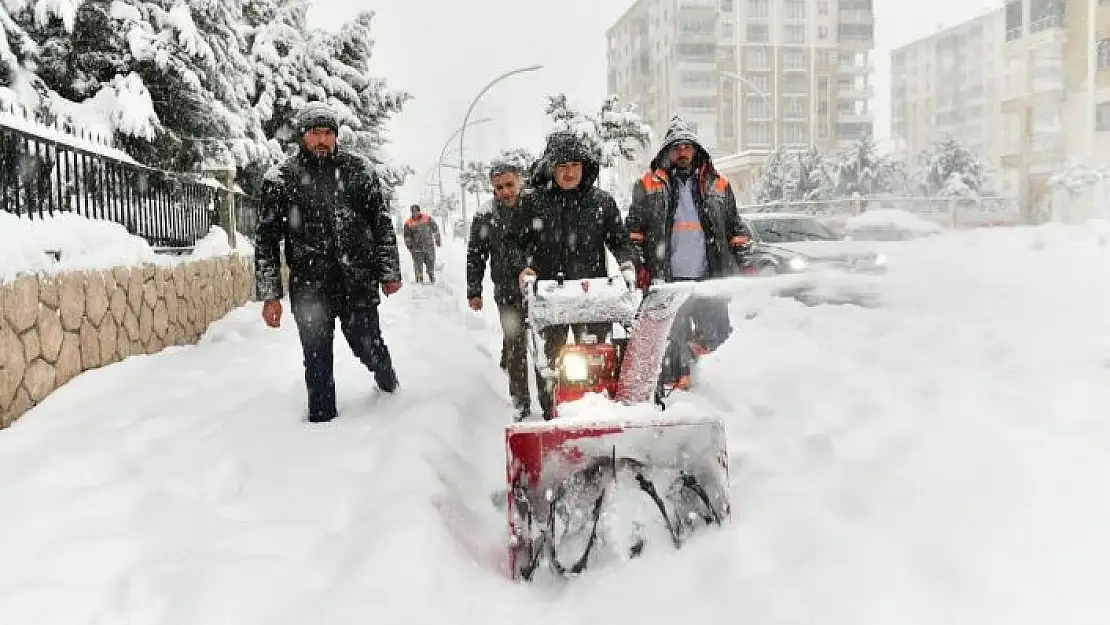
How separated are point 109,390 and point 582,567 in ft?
12.8

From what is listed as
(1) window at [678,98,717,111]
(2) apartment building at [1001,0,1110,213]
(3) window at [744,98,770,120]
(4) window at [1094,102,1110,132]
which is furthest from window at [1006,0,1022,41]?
(1) window at [678,98,717,111]

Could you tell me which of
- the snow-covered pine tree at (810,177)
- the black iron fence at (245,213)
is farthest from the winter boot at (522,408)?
the snow-covered pine tree at (810,177)

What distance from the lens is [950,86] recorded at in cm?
11131

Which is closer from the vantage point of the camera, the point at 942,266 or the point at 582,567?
the point at 582,567

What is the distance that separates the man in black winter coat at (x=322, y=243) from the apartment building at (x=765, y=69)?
76413 mm

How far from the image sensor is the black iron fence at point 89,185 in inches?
209

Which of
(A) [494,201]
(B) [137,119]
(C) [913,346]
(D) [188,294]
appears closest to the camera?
(A) [494,201]

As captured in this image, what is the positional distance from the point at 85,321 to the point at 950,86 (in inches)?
4831

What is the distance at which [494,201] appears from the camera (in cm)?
620

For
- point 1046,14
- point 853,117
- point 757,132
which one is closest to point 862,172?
point 1046,14

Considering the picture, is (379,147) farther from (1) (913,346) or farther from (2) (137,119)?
(1) (913,346)

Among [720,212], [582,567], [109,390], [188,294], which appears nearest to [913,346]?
[720,212]

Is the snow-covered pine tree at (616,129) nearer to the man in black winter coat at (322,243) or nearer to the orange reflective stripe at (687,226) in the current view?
the orange reflective stripe at (687,226)

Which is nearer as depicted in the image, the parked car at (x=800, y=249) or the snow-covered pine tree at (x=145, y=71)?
the snow-covered pine tree at (x=145, y=71)
